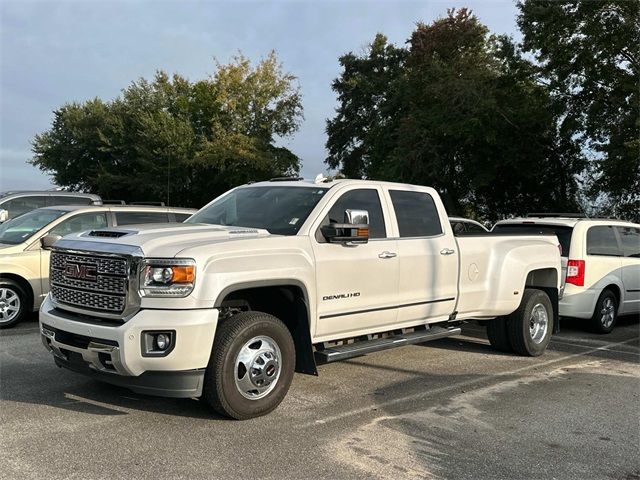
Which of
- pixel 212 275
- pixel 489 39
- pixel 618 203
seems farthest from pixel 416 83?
pixel 212 275

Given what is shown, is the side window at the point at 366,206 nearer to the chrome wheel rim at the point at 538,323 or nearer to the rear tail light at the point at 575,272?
the chrome wheel rim at the point at 538,323

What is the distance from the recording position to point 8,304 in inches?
341

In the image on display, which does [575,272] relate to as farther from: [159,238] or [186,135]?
[186,135]

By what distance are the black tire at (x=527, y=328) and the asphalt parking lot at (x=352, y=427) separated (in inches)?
25.0

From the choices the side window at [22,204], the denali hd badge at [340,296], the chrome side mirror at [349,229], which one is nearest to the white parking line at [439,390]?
the denali hd badge at [340,296]

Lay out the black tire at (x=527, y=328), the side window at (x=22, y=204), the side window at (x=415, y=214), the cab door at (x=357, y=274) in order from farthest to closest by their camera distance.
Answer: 1. the side window at (x=22, y=204)
2. the black tire at (x=527, y=328)
3. the side window at (x=415, y=214)
4. the cab door at (x=357, y=274)

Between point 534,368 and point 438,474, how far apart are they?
3542 millimetres

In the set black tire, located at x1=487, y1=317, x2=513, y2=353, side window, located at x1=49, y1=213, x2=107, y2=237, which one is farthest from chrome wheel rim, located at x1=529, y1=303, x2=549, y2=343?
side window, located at x1=49, y1=213, x2=107, y2=237

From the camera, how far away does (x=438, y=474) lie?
4082mm

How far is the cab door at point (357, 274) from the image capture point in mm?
5480

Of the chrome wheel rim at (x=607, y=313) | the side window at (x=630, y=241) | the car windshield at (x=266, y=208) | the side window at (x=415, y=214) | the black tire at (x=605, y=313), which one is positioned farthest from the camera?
the side window at (x=630, y=241)

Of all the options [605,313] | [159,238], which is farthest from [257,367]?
[605,313]

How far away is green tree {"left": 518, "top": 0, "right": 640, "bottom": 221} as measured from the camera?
62.1ft

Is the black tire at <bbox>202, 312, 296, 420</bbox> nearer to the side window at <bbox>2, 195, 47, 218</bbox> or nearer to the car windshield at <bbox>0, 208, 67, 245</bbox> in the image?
the car windshield at <bbox>0, 208, 67, 245</bbox>
